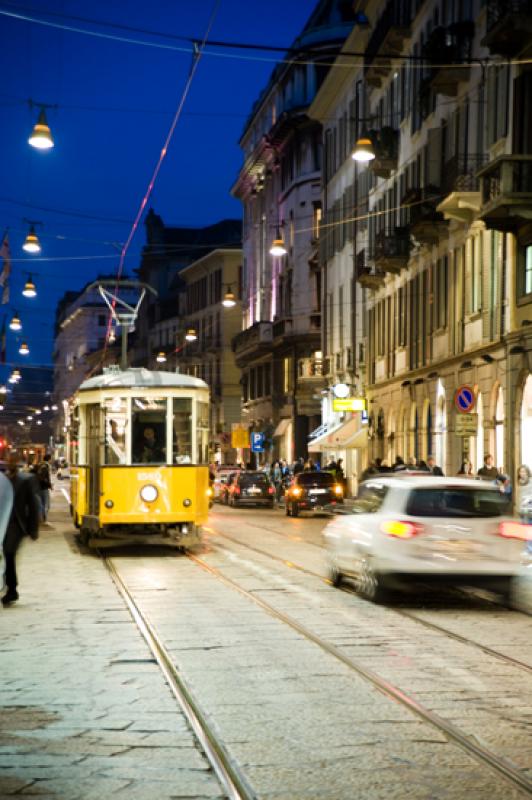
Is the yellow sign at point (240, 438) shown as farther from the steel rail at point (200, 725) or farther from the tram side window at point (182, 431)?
the steel rail at point (200, 725)

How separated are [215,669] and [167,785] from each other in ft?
12.4

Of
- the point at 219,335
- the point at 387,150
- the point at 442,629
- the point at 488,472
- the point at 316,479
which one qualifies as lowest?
the point at 442,629

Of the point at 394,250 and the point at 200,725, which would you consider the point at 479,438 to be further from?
the point at 200,725

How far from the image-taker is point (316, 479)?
42.0m

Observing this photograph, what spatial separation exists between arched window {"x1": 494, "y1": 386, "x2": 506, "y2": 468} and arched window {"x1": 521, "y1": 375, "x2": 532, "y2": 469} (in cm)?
154

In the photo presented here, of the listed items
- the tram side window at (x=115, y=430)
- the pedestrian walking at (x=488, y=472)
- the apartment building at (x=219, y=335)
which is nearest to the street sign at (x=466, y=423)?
the pedestrian walking at (x=488, y=472)

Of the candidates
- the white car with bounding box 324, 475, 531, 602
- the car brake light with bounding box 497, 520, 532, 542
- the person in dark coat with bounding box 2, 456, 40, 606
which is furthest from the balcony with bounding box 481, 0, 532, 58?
the person in dark coat with bounding box 2, 456, 40, 606

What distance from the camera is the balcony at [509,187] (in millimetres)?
27219

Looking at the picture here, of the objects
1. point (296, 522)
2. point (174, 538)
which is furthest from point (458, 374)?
point (174, 538)

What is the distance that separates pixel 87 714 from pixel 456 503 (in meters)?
7.12

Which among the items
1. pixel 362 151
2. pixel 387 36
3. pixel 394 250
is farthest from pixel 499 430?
Result: pixel 387 36

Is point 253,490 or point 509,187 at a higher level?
point 509,187

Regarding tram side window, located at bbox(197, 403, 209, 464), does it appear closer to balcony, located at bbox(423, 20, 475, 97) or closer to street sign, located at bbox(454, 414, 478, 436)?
street sign, located at bbox(454, 414, 478, 436)

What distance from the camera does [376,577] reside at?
1491cm
